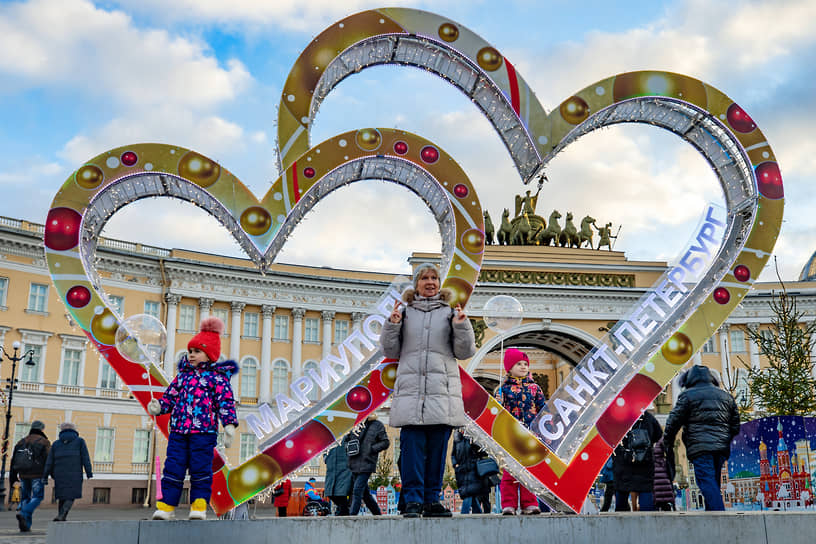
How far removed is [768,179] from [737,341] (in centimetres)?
3589

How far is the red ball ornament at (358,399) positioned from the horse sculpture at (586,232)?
32462 millimetres

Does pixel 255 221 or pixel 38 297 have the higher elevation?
pixel 38 297

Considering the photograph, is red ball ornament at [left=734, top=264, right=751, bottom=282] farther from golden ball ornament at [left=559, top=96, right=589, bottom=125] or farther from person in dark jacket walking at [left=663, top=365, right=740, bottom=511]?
golden ball ornament at [left=559, top=96, right=589, bottom=125]

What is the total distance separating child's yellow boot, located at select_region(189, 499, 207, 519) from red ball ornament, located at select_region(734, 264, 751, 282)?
5.28 meters

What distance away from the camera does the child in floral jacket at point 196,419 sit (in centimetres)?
518

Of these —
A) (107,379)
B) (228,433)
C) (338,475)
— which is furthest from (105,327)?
(107,379)

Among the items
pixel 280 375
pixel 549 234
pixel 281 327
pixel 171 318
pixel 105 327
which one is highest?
pixel 549 234

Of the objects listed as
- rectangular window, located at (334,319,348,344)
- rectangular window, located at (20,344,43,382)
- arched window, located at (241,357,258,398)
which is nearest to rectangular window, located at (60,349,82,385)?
rectangular window, located at (20,344,43,382)

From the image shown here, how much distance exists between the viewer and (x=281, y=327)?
37875 millimetres

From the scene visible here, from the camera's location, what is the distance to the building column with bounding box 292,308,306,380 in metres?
37.4

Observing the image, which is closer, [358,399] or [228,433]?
[228,433]

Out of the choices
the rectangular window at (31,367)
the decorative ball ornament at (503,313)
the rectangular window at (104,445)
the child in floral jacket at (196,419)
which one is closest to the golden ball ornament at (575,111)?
the decorative ball ornament at (503,313)

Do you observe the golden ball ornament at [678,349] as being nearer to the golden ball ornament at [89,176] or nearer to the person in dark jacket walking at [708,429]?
the person in dark jacket walking at [708,429]

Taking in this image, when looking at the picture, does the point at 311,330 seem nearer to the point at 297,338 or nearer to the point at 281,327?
the point at 297,338
